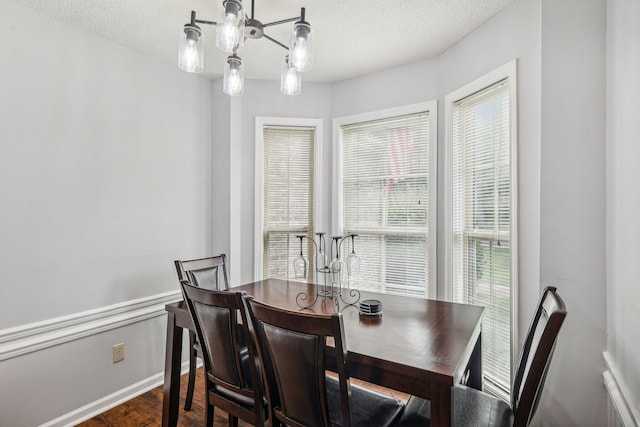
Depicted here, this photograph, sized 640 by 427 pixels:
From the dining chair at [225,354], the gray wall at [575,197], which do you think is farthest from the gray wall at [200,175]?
the dining chair at [225,354]

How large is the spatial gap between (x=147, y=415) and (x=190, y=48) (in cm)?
233

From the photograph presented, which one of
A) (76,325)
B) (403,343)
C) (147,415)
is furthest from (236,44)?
(147,415)

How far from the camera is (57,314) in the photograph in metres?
2.17

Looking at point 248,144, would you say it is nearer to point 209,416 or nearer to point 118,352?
point 118,352

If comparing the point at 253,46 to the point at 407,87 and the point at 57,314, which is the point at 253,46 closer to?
the point at 407,87

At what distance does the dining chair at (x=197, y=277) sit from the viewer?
2.27m

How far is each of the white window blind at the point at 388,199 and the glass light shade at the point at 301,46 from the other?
144cm

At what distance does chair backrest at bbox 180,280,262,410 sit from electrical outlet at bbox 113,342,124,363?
122cm

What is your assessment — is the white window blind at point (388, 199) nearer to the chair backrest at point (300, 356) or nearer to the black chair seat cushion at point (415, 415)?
the black chair seat cushion at point (415, 415)

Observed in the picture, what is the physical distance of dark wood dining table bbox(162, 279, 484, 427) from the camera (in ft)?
3.91

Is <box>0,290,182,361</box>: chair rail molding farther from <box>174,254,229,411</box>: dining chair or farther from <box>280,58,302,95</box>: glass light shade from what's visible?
<box>280,58,302,95</box>: glass light shade

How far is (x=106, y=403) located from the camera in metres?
2.39

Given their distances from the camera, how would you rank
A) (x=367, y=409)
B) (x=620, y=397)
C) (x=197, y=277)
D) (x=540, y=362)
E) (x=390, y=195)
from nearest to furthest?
(x=540, y=362) < (x=620, y=397) < (x=367, y=409) < (x=197, y=277) < (x=390, y=195)

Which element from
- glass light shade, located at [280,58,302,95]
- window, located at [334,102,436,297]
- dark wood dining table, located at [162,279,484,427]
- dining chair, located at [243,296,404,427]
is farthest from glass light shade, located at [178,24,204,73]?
window, located at [334,102,436,297]
